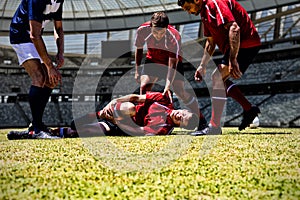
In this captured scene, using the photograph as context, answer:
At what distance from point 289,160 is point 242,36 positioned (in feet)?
8.93

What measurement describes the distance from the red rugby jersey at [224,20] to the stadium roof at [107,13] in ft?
49.3

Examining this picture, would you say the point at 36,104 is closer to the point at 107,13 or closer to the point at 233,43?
the point at 233,43

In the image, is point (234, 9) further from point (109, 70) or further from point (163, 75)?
point (109, 70)

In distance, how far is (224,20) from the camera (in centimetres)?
376

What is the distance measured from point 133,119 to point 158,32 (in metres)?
1.54

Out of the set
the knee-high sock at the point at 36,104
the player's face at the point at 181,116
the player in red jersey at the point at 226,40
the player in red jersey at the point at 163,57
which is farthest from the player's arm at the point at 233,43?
the knee-high sock at the point at 36,104

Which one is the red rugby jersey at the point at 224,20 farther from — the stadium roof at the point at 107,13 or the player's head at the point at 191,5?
the stadium roof at the point at 107,13

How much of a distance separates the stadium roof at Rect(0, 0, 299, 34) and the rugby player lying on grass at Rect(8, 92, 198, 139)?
15.2m

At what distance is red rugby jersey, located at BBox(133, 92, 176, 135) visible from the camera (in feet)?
14.9

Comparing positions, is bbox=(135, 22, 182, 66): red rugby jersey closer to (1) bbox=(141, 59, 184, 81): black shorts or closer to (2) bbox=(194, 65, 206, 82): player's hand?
(1) bbox=(141, 59, 184, 81): black shorts

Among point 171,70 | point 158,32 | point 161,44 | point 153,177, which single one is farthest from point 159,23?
point 153,177

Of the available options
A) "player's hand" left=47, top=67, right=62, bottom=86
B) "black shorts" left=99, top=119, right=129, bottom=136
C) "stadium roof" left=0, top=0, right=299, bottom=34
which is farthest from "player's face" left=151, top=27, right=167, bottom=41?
"stadium roof" left=0, top=0, right=299, bottom=34

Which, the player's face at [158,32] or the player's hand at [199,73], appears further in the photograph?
the player's face at [158,32]

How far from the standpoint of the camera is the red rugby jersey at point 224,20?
12.4 feet
